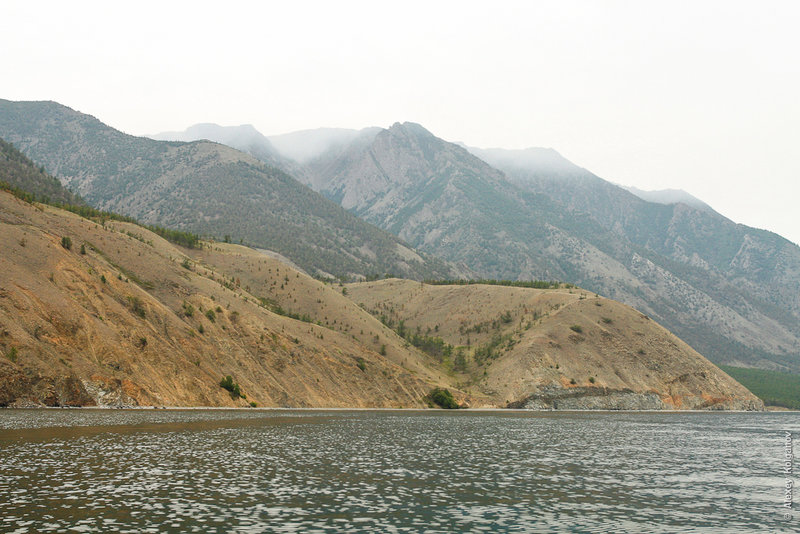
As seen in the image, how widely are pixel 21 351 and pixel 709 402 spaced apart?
496 ft

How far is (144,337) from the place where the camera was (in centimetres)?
8975

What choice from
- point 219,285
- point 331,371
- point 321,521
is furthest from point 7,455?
point 219,285

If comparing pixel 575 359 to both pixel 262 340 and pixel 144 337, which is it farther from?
pixel 144 337

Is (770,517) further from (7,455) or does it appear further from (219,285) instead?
(219,285)

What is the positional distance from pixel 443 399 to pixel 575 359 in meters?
41.7

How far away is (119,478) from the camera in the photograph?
114 ft

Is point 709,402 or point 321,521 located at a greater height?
point 321,521

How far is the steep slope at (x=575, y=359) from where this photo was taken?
5886 inches

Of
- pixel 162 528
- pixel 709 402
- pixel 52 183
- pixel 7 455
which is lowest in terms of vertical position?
pixel 709 402

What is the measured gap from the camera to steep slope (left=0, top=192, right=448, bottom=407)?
75375mm

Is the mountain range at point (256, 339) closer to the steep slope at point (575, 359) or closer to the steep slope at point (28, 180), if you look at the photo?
the steep slope at point (575, 359)

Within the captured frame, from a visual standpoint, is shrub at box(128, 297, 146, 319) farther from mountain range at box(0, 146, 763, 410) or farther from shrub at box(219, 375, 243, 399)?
shrub at box(219, 375, 243, 399)

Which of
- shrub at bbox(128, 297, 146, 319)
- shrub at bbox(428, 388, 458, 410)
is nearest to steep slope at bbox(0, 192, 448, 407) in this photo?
shrub at bbox(128, 297, 146, 319)

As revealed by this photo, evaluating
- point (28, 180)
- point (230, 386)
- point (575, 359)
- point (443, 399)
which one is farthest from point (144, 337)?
point (28, 180)
